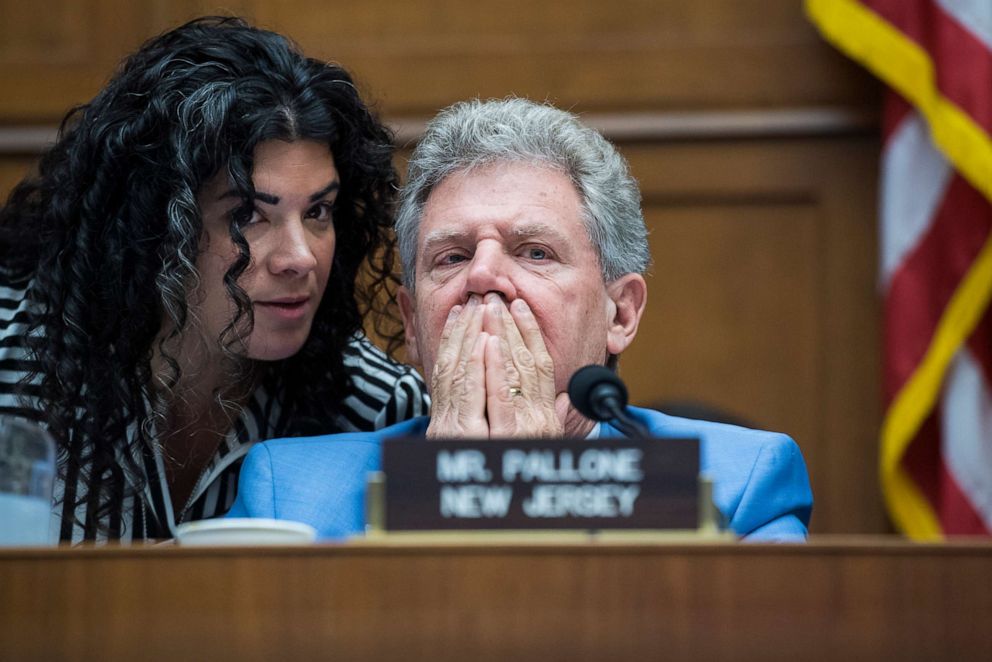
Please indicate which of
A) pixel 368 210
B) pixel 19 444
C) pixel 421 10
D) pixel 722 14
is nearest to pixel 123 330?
pixel 368 210

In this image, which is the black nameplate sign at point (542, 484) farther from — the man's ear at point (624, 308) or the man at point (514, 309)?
the man's ear at point (624, 308)

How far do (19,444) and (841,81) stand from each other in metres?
2.52

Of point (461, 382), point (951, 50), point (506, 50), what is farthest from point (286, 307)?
point (951, 50)

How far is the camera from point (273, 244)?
8.20 ft

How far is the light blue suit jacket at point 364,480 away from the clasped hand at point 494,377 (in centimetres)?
16

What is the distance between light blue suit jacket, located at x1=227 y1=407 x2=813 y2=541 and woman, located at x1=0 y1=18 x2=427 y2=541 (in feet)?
0.73

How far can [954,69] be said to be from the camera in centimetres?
341

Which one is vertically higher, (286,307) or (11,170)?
(11,170)

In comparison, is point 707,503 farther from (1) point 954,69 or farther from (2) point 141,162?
(1) point 954,69

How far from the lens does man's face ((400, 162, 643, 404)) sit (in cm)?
243

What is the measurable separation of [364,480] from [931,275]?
164 cm

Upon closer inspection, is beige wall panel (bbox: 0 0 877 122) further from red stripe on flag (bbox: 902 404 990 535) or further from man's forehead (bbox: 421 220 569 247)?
man's forehead (bbox: 421 220 569 247)

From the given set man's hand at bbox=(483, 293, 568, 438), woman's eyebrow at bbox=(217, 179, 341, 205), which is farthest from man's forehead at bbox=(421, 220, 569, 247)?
woman's eyebrow at bbox=(217, 179, 341, 205)

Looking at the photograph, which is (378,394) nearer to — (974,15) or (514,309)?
(514,309)
